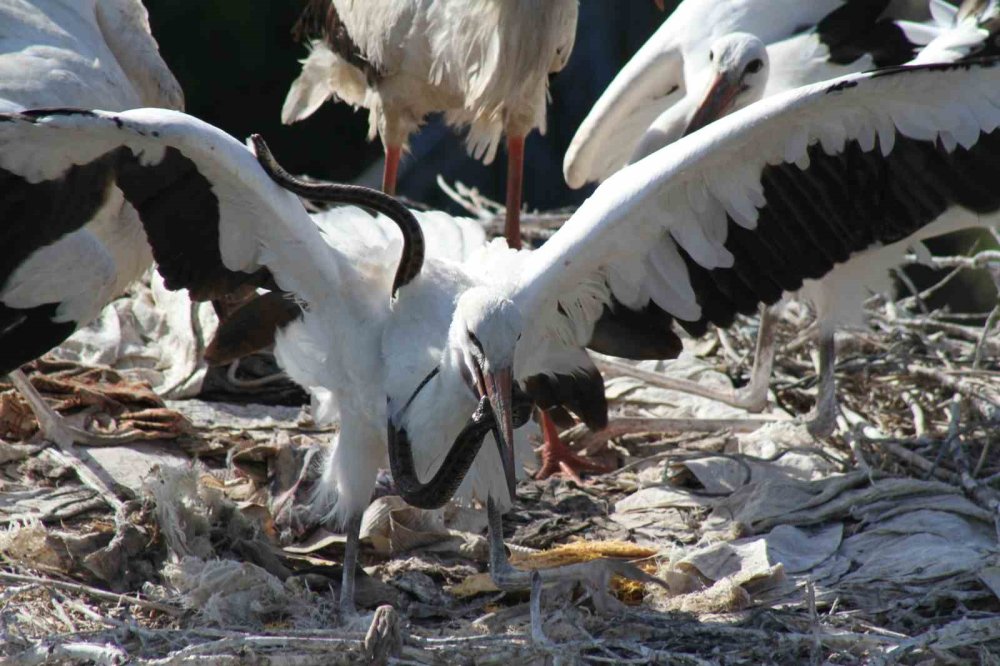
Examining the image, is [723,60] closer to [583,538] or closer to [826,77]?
[826,77]

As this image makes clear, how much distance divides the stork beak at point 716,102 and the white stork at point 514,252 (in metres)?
0.84

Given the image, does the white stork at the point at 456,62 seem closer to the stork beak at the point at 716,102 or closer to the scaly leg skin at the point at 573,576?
the stork beak at the point at 716,102

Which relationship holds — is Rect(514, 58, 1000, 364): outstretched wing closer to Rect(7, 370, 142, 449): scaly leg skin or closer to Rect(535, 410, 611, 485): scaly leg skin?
Rect(535, 410, 611, 485): scaly leg skin

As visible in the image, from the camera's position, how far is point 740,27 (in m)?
4.23

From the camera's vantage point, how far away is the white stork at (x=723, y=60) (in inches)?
152

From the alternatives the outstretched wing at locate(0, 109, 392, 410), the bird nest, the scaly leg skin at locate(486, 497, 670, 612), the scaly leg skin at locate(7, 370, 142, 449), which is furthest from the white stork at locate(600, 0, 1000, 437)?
the scaly leg skin at locate(7, 370, 142, 449)

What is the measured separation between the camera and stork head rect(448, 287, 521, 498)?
8.43ft

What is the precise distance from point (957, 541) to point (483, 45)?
1901mm

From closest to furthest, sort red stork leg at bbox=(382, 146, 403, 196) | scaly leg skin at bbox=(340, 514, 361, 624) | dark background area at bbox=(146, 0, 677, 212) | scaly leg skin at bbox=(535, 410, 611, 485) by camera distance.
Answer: scaly leg skin at bbox=(340, 514, 361, 624) → scaly leg skin at bbox=(535, 410, 611, 485) → red stork leg at bbox=(382, 146, 403, 196) → dark background area at bbox=(146, 0, 677, 212)

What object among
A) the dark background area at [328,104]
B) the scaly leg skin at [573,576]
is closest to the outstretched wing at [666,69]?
the scaly leg skin at [573,576]

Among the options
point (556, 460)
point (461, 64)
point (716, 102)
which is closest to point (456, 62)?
point (461, 64)

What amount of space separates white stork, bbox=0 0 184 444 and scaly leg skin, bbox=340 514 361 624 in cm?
76

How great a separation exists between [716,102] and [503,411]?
1.66 meters

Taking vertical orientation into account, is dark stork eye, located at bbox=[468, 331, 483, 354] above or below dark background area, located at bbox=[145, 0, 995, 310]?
above
